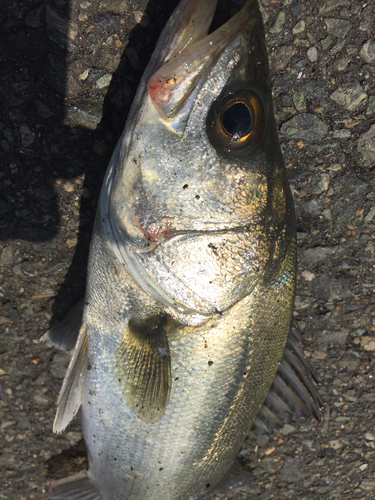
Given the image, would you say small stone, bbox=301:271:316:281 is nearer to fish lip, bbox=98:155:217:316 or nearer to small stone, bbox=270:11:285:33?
fish lip, bbox=98:155:217:316

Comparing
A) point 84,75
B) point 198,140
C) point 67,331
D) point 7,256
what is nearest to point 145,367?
point 67,331

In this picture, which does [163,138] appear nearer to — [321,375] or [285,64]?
[285,64]

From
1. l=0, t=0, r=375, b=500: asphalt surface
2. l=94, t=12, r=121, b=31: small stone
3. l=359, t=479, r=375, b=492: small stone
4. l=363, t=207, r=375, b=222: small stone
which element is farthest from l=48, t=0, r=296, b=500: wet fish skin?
l=359, t=479, r=375, b=492: small stone

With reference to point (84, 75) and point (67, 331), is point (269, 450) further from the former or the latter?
point (84, 75)

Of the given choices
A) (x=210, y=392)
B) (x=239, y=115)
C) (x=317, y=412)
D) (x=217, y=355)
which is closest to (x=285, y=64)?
(x=239, y=115)

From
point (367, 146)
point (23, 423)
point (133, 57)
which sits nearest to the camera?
point (133, 57)

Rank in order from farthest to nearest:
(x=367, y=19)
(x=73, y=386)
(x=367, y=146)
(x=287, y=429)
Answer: (x=287, y=429)
(x=367, y=146)
(x=367, y=19)
(x=73, y=386)

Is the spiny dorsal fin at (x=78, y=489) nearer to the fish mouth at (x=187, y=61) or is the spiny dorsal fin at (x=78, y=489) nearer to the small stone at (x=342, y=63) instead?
the fish mouth at (x=187, y=61)
